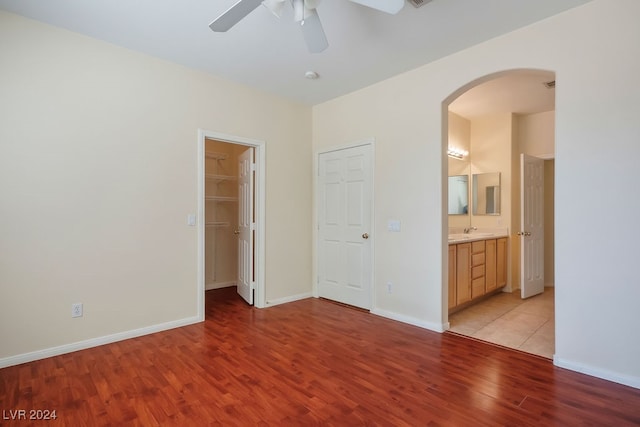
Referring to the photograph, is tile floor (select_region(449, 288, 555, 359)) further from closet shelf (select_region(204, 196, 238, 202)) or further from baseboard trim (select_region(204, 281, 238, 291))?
closet shelf (select_region(204, 196, 238, 202))

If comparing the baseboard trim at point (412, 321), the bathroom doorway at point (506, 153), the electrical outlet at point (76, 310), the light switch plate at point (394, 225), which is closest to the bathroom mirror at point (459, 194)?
the bathroom doorway at point (506, 153)

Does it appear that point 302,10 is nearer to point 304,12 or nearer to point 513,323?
point 304,12

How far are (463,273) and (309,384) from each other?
7.96 feet

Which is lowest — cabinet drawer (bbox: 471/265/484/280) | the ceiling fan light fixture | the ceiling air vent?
cabinet drawer (bbox: 471/265/484/280)

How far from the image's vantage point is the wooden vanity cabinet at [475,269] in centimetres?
359

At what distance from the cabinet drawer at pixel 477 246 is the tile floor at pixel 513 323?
2.39 ft

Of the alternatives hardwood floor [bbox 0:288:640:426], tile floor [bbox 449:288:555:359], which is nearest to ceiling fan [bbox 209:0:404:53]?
hardwood floor [bbox 0:288:640:426]

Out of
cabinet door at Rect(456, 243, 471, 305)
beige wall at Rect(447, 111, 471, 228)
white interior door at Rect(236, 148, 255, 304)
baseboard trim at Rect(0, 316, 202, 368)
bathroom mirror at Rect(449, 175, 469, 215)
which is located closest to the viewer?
baseboard trim at Rect(0, 316, 202, 368)

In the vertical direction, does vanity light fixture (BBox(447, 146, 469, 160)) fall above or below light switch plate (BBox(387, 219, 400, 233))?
above

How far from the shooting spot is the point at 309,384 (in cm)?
219

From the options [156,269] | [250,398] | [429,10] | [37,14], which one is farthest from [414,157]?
[37,14]

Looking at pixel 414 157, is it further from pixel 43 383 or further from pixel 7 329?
pixel 7 329

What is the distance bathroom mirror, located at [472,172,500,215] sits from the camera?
498 cm

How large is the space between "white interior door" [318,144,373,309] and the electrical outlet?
9.00 feet
